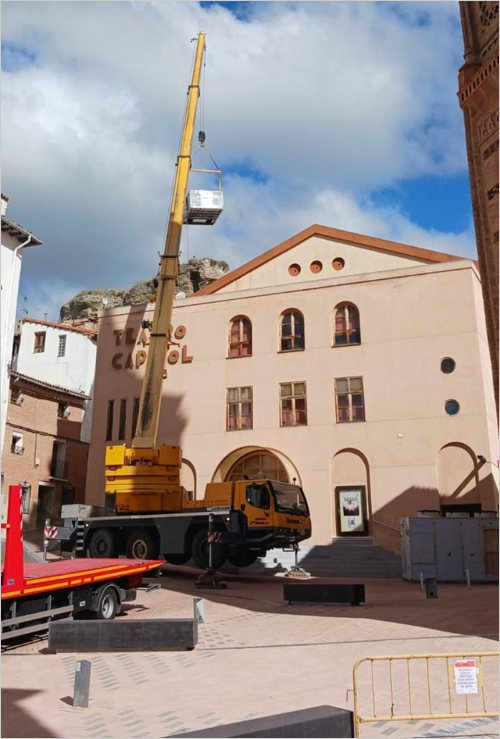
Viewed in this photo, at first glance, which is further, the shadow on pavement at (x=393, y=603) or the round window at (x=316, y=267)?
the round window at (x=316, y=267)

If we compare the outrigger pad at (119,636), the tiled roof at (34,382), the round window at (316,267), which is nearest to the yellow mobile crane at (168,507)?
the round window at (316,267)

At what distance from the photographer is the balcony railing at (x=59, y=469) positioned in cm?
3722

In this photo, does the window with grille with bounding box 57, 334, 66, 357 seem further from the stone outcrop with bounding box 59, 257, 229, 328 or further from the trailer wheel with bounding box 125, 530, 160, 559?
the trailer wheel with bounding box 125, 530, 160, 559

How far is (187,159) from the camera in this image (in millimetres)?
27328

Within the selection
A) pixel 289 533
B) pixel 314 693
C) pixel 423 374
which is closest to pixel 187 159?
pixel 423 374

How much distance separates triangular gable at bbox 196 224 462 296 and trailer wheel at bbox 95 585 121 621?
2125 centimetres

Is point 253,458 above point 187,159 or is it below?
below

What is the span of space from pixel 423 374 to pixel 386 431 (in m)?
2.89

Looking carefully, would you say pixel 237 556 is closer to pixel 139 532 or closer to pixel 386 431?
pixel 139 532

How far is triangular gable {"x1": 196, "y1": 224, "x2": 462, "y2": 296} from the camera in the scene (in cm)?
3102

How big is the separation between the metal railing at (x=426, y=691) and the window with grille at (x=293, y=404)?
20.3 m

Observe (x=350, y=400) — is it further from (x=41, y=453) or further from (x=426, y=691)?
(x=426, y=691)

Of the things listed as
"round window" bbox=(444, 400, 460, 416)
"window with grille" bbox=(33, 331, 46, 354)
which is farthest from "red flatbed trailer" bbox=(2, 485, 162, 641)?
"window with grille" bbox=(33, 331, 46, 354)

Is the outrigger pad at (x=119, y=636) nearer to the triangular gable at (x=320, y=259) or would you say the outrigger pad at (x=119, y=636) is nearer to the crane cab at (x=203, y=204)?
the crane cab at (x=203, y=204)
